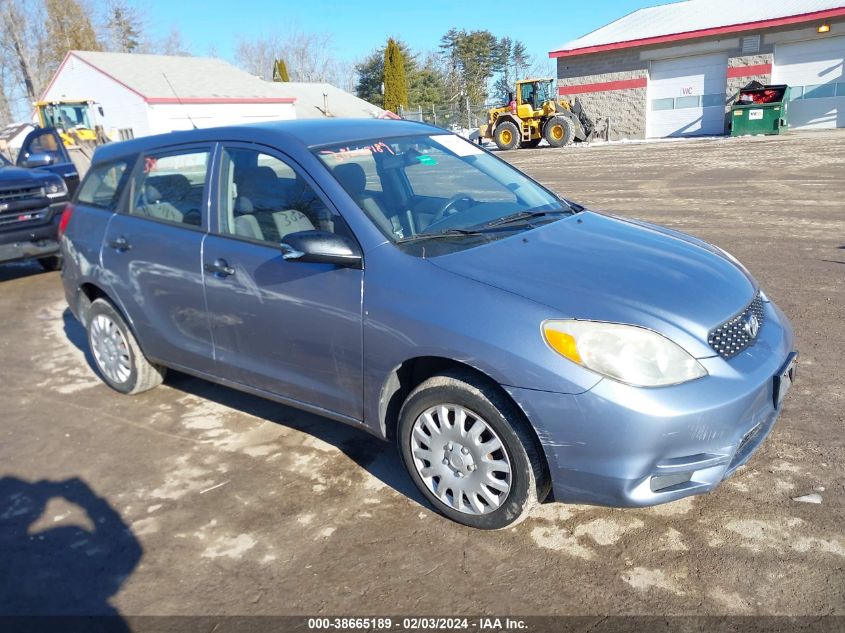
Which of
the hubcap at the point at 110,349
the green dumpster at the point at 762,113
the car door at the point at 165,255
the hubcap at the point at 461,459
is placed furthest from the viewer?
the green dumpster at the point at 762,113

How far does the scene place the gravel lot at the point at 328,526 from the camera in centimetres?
286

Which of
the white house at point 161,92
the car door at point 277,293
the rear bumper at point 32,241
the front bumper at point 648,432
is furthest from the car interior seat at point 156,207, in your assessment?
the white house at point 161,92

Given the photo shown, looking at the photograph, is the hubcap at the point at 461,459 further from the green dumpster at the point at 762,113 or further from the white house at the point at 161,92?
the white house at the point at 161,92

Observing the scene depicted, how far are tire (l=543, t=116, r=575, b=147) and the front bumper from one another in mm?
25942

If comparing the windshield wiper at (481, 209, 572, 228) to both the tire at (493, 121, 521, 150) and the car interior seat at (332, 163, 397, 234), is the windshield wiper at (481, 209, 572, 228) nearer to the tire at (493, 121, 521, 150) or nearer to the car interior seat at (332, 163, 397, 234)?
the car interior seat at (332, 163, 397, 234)

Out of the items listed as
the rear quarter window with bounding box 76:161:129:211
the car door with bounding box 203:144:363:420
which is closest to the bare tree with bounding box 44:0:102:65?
the rear quarter window with bounding box 76:161:129:211

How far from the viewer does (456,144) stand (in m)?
4.54

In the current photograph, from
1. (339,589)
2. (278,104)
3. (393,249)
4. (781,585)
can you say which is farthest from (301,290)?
(278,104)

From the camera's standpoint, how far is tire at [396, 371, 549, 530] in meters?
2.99

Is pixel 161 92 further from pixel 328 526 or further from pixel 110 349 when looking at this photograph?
pixel 328 526

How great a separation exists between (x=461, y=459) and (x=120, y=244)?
281cm

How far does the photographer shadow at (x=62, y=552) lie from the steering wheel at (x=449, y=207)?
215 cm

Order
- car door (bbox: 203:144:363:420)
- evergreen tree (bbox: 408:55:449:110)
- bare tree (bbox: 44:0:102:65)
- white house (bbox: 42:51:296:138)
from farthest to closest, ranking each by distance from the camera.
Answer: evergreen tree (bbox: 408:55:449:110) < bare tree (bbox: 44:0:102:65) < white house (bbox: 42:51:296:138) < car door (bbox: 203:144:363:420)

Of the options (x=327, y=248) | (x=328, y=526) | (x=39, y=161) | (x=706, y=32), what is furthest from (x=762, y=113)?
(x=328, y=526)
